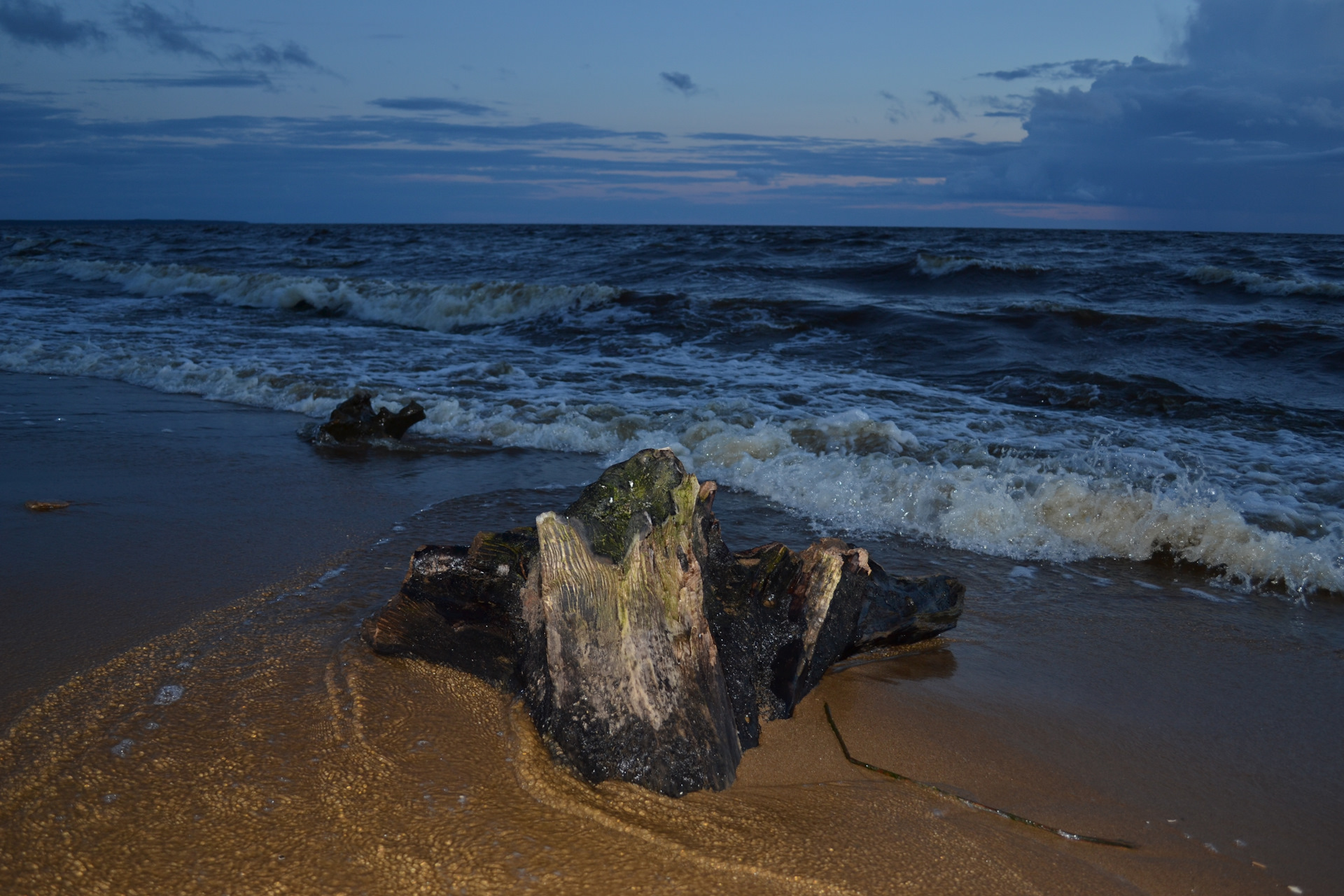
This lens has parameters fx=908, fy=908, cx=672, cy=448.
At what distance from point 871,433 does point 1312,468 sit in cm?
289

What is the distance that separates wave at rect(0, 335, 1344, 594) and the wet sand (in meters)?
0.48

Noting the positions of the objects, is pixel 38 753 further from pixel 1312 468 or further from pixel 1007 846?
pixel 1312 468

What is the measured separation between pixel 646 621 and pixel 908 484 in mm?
3251

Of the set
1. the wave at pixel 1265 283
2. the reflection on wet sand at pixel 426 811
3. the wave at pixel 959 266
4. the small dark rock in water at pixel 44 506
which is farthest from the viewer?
the wave at pixel 959 266

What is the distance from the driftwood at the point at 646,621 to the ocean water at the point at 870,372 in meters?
2.04

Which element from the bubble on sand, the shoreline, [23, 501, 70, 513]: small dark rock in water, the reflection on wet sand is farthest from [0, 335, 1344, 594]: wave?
the bubble on sand

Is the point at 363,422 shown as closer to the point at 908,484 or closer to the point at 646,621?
Result: the point at 908,484

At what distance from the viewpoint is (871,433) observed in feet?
21.0

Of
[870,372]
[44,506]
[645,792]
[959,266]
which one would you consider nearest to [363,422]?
[44,506]

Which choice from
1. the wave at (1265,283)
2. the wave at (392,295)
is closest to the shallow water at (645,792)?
the wave at (392,295)

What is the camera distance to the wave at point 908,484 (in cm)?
445

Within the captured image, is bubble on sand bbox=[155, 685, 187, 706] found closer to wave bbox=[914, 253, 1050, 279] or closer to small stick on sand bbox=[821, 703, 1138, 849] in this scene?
small stick on sand bbox=[821, 703, 1138, 849]

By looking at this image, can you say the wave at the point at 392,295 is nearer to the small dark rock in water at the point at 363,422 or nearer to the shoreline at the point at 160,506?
the shoreline at the point at 160,506

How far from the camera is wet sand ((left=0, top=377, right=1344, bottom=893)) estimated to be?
1.94 metres
